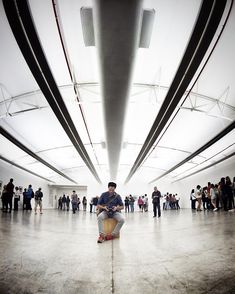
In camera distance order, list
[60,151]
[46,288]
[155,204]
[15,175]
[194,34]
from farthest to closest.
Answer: [15,175] → [60,151] → [155,204] → [194,34] → [46,288]

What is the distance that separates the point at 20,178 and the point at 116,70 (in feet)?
56.8

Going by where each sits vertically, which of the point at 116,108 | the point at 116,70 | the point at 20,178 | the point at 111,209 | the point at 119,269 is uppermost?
the point at 116,70

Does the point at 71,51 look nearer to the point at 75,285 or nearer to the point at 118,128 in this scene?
the point at 118,128

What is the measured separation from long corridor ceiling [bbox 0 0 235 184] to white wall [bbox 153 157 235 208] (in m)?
4.19

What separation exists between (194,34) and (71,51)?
339 centimetres

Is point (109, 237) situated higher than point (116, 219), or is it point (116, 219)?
point (116, 219)

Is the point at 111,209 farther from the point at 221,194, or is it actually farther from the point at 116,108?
the point at 221,194

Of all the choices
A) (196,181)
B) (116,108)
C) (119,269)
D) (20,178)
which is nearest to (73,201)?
(20,178)

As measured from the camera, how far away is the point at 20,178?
18078mm

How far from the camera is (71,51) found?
5.49 metres

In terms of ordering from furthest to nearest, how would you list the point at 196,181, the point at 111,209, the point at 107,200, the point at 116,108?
the point at 196,181 < the point at 116,108 < the point at 107,200 < the point at 111,209

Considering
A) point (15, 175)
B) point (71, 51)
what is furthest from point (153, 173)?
point (71, 51)

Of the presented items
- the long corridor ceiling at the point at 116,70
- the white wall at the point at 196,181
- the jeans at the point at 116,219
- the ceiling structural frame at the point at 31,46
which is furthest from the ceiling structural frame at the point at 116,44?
the white wall at the point at 196,181

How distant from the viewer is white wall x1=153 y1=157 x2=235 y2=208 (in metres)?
15.3
